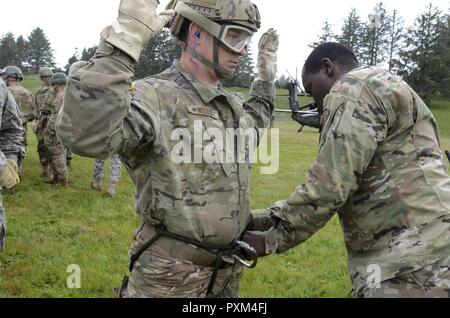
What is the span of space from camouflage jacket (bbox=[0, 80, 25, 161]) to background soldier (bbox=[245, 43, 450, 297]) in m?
2.93

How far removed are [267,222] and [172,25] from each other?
1319 mm

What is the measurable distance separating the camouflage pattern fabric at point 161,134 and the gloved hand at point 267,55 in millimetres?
591

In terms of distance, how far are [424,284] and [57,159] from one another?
363 inches

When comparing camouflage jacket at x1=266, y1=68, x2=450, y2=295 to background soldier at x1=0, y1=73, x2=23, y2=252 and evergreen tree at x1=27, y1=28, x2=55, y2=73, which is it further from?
evergreen tree at x1=27, y1=28, x2=55, y2=73

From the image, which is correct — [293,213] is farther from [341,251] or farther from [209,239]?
[341,251]

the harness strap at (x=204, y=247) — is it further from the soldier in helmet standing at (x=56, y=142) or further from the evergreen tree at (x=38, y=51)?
the evergreen tree at (x=38, y=51)

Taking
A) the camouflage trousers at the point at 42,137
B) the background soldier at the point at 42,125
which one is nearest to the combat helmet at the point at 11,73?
the background soldier at the point at 42,125

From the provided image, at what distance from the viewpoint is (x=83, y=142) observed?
1.94 meters

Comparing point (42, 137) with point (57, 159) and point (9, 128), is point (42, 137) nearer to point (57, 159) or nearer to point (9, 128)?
point (57, 159)

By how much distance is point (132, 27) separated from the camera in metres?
1.95

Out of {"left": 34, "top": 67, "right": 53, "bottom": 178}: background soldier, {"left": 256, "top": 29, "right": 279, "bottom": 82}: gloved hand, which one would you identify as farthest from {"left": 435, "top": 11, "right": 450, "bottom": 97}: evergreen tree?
{"left": 256, "top": 29, "right": 279, "bottom": 82}: gloved hand

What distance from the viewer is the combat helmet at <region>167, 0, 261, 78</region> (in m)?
2.62

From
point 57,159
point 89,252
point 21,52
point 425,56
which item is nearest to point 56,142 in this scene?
point 57,159

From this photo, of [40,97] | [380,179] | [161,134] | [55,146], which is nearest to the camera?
[161,134]
